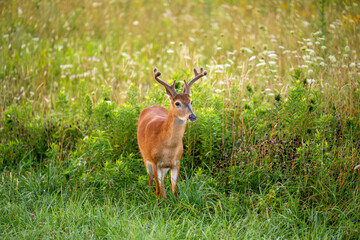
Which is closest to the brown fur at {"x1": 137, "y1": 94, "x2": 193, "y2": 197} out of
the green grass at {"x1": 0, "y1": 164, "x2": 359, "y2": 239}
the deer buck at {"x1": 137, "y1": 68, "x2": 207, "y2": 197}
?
the deer buck at {"x1": 137, "y1": 68, "x2": 207, "y2": 197}

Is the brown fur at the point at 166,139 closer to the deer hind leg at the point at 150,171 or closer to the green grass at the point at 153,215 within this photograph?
the deer hind leg at the point at 150,171

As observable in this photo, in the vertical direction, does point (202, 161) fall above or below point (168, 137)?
below

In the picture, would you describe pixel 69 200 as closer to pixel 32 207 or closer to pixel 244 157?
pixel 32 207

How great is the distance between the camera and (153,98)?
5367 millimetres

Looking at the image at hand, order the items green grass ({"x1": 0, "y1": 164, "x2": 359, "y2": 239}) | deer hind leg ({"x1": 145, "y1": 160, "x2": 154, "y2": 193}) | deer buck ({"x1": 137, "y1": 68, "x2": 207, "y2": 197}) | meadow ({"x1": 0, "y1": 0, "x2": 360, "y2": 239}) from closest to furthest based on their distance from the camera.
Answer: green grass ({"x1": 0, "y1": 164, "x2": 359, "y2": 239}) → meadow ({"x1": 0, "y1": 0, "x2": 360, "y2": 239}) → deer buck ({"x1": 137, "y1": 68, "x2": 207, "y2": 197}) → deer hind leg ({"x1": 145, "y1": 160, "x2": 154, "y2": 193})

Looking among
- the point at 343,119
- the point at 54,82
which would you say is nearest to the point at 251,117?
the point at 343,119

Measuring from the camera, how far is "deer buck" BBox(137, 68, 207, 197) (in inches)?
156

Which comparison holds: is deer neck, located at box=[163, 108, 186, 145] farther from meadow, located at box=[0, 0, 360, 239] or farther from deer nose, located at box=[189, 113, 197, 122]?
meadow, located at box=[0, 0, 360, 239]

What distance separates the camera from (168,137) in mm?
4020

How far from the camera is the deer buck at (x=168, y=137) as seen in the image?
396 centimetres

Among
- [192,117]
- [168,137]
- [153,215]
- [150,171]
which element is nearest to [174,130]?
[168,137]

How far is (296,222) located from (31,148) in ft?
10.8

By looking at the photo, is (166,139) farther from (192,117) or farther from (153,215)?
(153,215)

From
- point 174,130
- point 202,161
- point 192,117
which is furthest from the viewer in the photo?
point 202,161
